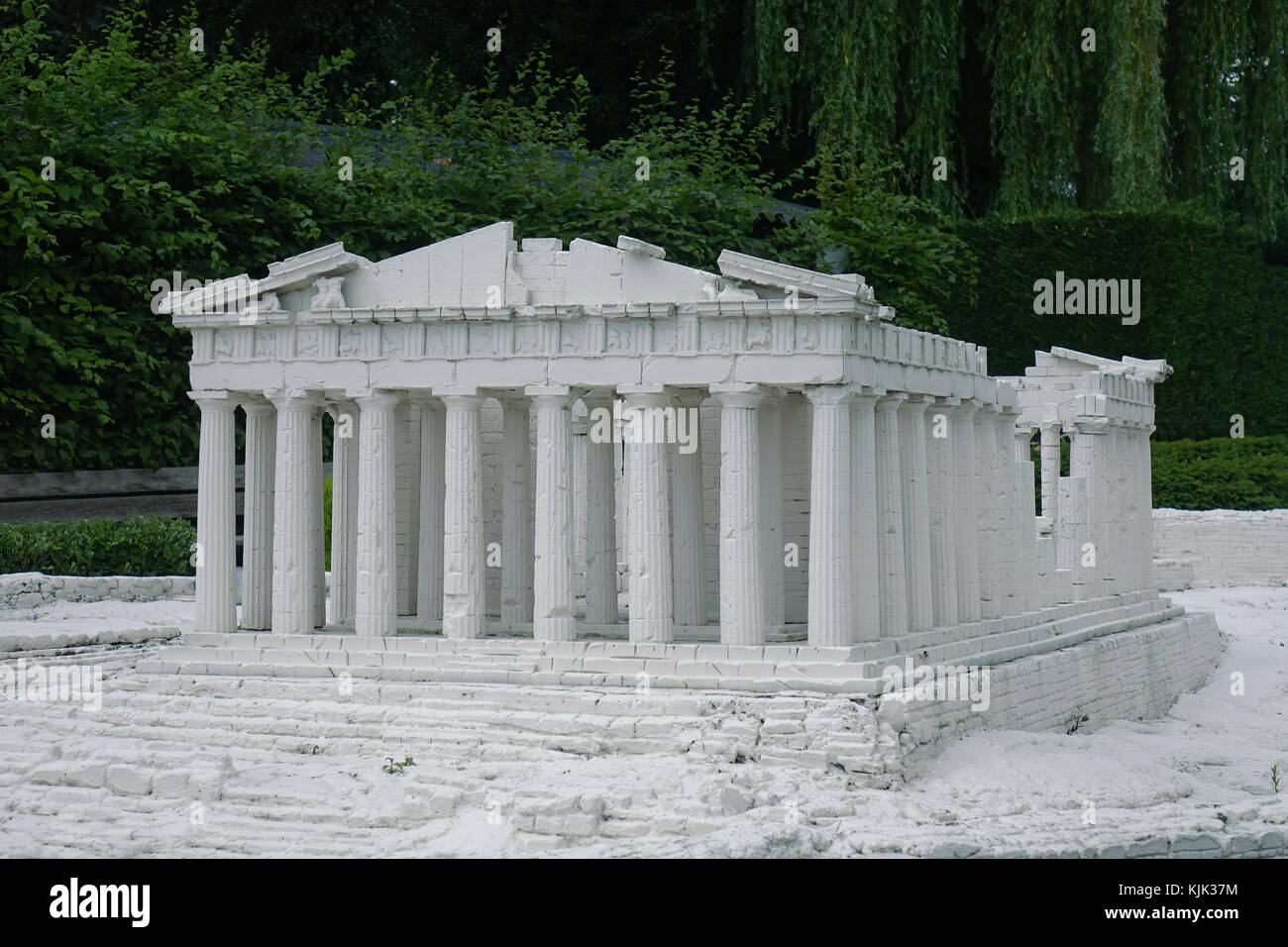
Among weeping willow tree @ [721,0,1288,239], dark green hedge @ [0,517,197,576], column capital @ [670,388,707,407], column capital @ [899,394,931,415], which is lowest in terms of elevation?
dark green hedge @ [0,517,197,576]

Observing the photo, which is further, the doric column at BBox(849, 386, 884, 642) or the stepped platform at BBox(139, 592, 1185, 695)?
the doric column at BBox(849, 386, 884, 642)

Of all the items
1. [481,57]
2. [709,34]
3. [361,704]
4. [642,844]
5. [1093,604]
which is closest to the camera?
[642,844]

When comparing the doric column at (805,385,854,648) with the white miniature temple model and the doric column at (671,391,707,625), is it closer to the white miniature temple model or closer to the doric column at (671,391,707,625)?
the white miniature temple model

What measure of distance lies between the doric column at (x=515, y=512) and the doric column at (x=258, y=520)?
2941 mm

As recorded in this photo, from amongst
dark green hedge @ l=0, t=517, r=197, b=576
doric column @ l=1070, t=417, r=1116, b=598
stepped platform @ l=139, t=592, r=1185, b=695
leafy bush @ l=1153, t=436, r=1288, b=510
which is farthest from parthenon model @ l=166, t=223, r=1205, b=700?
leafy bush @ l=1153, t=436, r=1288, b=510

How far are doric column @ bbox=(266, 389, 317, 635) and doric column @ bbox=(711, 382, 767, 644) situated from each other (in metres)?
5.16

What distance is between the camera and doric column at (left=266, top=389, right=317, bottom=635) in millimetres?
20625

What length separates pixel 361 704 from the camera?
1917 centimetres

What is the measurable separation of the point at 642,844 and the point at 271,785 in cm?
397

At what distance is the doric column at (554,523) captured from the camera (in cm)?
1961

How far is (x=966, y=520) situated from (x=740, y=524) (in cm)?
462

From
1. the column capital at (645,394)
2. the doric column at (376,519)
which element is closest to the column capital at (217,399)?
the doric column at (376,519)

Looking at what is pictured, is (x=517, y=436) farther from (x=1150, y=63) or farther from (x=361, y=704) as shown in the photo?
(x=1150, y=63)

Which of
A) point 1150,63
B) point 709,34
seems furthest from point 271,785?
point 709,34
